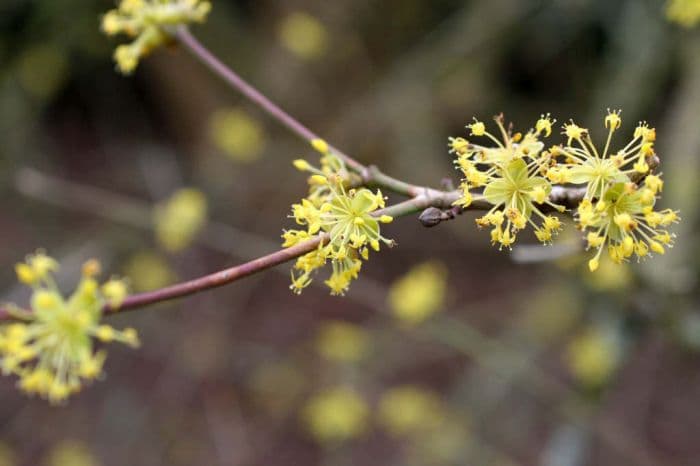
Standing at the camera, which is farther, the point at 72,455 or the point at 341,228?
the point at 72,455

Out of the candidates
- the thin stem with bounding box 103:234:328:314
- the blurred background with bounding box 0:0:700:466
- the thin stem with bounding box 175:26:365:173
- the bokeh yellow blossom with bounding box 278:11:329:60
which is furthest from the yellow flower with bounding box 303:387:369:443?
the thin stem with bounding box 103:234:328:314

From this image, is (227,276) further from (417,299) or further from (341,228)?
(417,299)

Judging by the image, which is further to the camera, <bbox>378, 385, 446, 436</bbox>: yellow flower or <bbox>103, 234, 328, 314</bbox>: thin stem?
<bbox>378, 385, 446, 436</bbox>: yellow flower

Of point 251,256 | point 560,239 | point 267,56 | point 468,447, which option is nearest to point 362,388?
point 468,447

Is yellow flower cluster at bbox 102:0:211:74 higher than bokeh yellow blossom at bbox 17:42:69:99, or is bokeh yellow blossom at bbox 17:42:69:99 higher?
bokeh yellow blossom at bbox 17:42:69:99

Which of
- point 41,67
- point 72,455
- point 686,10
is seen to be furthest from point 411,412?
point 41,67

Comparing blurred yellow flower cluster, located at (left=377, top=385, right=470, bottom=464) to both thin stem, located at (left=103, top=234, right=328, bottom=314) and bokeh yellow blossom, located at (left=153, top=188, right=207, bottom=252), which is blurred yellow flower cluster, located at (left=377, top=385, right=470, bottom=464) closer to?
bokeh yellow blossom, located at (left=153, top=188, right=207, bottom=252)
